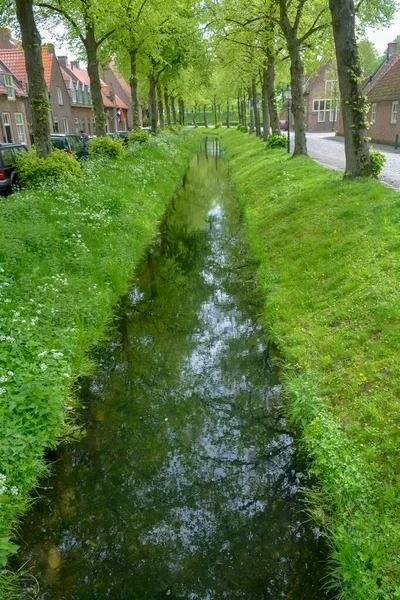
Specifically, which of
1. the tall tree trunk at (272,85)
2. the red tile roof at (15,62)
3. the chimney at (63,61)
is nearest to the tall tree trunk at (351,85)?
the tall tree trunk at (272,85)

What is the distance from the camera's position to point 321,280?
329 inches

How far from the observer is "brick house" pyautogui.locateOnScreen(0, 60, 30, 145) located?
32750 mm

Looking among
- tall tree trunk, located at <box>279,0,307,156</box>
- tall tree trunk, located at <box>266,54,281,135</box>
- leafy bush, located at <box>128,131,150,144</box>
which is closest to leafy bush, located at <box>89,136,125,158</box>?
leafy bush, located at <box>128,131,150,144</box>

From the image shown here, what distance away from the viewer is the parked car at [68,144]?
2095 cm

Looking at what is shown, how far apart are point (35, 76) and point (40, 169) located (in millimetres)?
2643

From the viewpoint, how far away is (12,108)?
34.3 meters

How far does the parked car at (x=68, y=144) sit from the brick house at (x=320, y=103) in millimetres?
46481

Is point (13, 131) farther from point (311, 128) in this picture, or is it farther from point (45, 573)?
point (311, 128)

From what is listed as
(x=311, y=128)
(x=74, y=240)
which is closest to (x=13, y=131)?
(x=74, y=240)

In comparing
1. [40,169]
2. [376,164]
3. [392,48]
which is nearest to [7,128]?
[40,169]

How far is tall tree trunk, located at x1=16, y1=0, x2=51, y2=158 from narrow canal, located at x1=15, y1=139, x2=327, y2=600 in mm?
8330

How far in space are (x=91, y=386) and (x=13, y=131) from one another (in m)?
34.1

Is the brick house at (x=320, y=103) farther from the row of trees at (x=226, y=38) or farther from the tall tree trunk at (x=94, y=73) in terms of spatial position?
the tall tree trunk at (x=94, y=73)

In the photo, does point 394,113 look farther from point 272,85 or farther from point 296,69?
point 296,69
